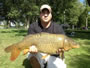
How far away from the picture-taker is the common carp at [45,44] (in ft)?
8.17

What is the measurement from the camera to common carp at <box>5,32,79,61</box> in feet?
8.17

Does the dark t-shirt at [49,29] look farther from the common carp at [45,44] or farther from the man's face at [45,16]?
the common carp at [45,44]

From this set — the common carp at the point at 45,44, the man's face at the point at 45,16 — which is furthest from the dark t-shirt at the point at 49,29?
the common carp at the point at 45,44

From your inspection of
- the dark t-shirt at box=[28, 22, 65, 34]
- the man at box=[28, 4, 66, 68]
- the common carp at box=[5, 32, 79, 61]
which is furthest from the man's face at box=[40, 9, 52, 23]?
the common carp at box=[5, 32, 79, 61]

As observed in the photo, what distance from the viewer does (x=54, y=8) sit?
16250 mm

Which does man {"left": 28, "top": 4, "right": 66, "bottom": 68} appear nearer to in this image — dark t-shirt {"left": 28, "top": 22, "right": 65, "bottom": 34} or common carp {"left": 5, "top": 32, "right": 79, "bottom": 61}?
dark t-shirt {"left": 28, "top": 22, "right": 65, "bottom": 34}

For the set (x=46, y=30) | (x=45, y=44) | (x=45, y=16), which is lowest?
(x=45, y=44)

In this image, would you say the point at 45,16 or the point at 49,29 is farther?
the point at 49,29

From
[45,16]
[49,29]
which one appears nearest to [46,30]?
[49,29]

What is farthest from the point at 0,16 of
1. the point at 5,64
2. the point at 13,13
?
the point at 5,64

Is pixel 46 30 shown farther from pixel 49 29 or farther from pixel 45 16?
pixel 45 16

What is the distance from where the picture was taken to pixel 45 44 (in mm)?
2512

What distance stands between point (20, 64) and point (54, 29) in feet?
5.81

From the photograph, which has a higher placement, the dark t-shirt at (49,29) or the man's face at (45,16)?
the man's face at (45,16)
